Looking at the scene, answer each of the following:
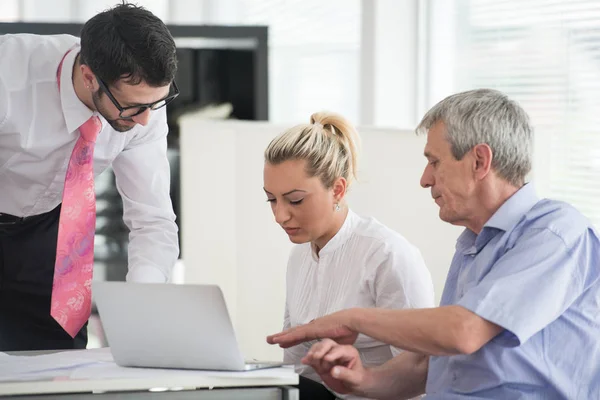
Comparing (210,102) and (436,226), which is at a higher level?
(210,102)

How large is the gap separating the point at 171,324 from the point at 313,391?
0.57 metres

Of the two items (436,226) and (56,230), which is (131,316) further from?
(436,226)

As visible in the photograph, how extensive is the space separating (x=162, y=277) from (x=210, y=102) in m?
1.88

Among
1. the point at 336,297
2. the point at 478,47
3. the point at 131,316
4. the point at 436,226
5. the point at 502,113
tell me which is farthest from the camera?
the point at 478,47

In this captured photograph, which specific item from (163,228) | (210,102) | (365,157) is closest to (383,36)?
(210,102)

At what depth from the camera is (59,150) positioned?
7.27 ft

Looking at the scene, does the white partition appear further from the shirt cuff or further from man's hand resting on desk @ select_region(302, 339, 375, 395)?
man's hand resting on desk @ select_region(302, 339, 375, 395)

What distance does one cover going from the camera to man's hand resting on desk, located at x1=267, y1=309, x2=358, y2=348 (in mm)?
1566

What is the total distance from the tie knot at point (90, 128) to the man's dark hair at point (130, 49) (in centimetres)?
19

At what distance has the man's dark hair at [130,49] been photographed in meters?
1.96

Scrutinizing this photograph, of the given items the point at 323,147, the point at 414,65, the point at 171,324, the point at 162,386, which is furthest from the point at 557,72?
the point at 162,386

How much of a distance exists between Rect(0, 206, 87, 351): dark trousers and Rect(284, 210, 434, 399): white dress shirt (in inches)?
25.6

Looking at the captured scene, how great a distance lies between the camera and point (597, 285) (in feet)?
4.99

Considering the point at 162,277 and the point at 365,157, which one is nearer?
the point at 162,277
